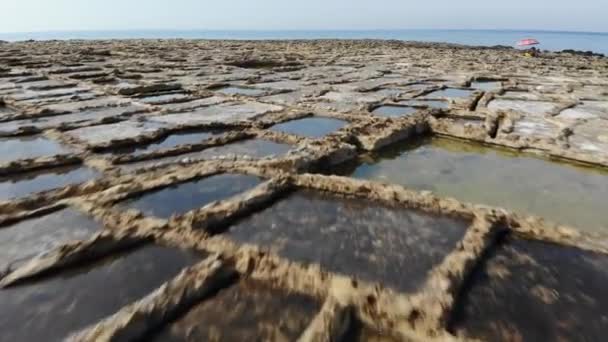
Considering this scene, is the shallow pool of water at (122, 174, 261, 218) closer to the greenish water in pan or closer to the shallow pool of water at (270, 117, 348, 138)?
the greenish water in pan

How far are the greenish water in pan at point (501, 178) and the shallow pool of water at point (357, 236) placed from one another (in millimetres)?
594

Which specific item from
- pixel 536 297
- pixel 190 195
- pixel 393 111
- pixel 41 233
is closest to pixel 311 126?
pixel 393 111

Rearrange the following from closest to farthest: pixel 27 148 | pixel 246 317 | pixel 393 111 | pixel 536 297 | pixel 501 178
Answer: pixel 246 317 → pixel 536 297 → pixel 501 178 → pixel 27 148 → pixel 393 111

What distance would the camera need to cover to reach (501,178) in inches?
98.1

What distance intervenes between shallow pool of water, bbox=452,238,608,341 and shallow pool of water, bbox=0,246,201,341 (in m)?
0.92

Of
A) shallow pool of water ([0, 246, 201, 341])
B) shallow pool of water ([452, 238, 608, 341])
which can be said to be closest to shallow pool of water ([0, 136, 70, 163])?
shallow pool of water ([0, 246, 201, 341])

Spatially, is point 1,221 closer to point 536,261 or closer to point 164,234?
point 164,234

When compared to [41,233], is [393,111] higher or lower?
lower

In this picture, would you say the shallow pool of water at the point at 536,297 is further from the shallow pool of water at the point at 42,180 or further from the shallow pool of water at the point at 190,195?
the shallow pool of water at the point at 42,180

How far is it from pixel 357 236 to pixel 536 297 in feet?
2.03

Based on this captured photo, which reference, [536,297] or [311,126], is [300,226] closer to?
[536,297]

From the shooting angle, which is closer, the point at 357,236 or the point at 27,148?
the point at 357,236

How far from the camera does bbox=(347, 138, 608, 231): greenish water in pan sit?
2.12 metres

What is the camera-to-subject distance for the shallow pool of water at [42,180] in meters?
2.05
